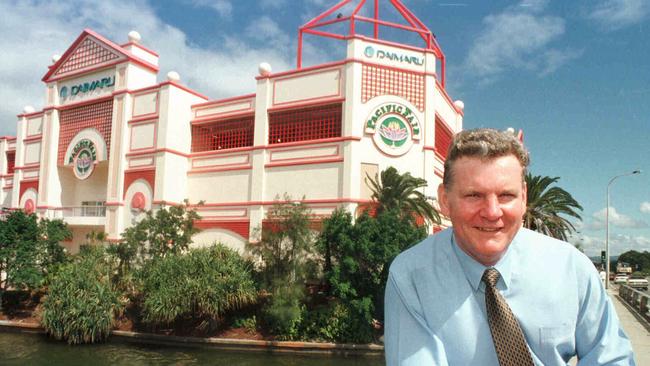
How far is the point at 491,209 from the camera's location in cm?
155

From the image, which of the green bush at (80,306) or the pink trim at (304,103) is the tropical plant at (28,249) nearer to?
the green bush at (80,306)

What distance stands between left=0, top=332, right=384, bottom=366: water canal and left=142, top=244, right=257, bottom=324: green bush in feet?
4.30

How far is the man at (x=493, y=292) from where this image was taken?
1.56m

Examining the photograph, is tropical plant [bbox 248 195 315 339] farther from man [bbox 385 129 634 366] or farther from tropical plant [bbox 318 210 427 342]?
man [bbox 385 129 634 366]

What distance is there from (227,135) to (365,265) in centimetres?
1173

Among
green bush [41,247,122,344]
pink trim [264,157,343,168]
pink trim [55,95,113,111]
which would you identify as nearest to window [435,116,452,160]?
pink trim [264,157,343,168]

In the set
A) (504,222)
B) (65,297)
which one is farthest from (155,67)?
(504,222)

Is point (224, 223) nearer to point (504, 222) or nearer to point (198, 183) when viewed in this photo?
point (198, 183)

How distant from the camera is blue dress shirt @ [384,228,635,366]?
156cm

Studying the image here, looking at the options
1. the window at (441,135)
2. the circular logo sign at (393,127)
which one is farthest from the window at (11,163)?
the window at (441,135)

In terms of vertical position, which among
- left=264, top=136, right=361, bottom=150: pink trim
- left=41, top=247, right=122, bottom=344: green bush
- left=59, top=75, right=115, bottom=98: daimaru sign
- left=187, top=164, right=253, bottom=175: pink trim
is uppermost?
left=59, top=75, right=115, bottom=98: daimaru sign

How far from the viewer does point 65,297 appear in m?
18.9

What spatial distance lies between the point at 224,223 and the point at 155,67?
34.3ft

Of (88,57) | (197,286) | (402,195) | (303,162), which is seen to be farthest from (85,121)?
(402,195)
